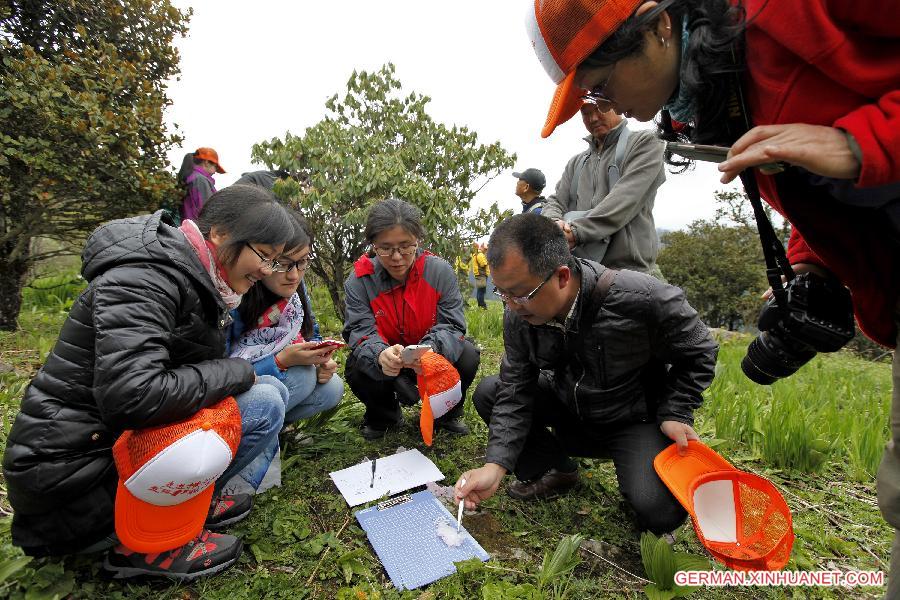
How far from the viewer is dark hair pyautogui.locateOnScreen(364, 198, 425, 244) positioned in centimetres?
272

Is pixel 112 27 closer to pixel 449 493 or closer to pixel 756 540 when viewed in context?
pixel 449 493

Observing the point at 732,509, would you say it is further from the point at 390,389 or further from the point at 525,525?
the point at 390,389

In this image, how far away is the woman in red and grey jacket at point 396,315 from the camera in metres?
2.76

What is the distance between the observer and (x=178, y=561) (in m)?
1.66

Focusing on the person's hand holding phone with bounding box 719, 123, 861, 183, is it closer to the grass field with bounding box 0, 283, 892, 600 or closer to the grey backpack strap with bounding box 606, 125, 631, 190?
the grass field with bounding box 0, 283, 892, 600

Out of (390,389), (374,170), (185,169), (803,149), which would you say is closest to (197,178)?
(185,169)

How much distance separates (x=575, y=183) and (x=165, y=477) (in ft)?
9.02

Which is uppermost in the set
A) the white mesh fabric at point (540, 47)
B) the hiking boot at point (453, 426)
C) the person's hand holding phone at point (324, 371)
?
the white mesh fabric at point (540, 47)

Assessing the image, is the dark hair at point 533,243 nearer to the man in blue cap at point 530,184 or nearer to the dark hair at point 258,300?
the dark hair at point 258,300

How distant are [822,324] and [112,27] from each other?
5.72 metres

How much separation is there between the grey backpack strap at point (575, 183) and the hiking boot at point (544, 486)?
5.75ft

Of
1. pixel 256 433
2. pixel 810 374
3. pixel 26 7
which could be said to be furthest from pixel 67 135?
pixel 810 374

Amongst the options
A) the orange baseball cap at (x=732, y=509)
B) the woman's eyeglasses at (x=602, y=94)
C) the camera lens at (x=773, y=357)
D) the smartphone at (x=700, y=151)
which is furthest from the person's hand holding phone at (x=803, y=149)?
the orange baseball cap at (x=732, y=509)

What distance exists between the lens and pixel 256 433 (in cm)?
199
